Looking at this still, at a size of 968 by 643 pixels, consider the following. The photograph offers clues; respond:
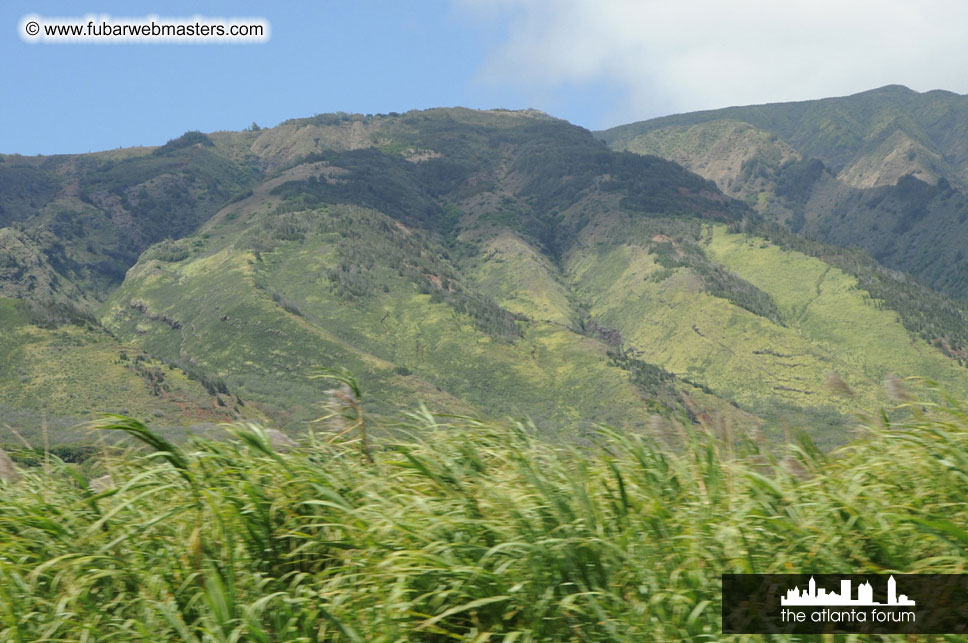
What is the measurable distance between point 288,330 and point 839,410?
176ft

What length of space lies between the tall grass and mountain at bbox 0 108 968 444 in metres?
33.6

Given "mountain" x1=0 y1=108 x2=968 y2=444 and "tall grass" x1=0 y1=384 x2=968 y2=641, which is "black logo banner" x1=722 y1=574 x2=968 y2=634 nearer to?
"tall grass" x1=0 y1=384 x2=968 y2=641

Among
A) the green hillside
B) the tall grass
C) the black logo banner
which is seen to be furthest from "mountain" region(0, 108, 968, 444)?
the black logo banner

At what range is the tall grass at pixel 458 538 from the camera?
3.53m

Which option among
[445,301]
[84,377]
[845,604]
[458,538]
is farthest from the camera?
[445,301]

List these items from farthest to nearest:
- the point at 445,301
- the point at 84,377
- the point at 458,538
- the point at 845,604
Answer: the point at 445,301 < the point at 84,377 < the point at 458,538 < the point at 845,604

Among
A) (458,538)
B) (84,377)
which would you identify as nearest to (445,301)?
(84,377)

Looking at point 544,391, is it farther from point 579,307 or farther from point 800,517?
point 800,517

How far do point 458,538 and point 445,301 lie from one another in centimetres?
9698

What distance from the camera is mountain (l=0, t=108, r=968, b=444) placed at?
6172 centimetres

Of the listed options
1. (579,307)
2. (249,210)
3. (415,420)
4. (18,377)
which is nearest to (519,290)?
(579,307)

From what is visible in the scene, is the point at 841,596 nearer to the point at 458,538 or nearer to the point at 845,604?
the point at 845,604

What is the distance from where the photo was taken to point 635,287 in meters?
114

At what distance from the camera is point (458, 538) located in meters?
3.88
